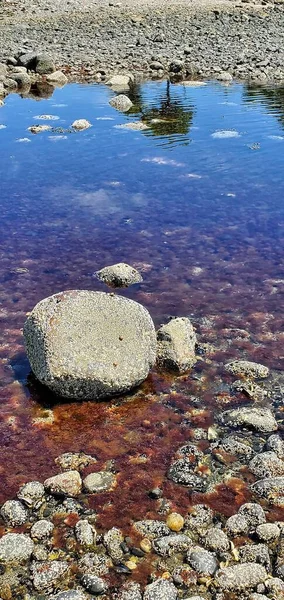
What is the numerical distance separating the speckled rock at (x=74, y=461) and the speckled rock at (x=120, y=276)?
649 centimetres

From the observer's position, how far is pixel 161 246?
18.3 m

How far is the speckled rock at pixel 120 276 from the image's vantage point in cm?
1600

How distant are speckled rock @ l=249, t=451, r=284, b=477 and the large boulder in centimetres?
287

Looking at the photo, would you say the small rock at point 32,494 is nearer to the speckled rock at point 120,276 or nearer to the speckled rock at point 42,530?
the speckled rock at point 42,530

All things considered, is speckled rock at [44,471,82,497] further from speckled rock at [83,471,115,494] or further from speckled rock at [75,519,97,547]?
speckled rock at [75,519,97,547]

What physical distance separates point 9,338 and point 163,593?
24.6 feet

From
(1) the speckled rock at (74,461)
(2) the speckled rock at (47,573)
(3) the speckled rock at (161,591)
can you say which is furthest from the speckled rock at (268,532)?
(1) the speckled rock at (74,461)

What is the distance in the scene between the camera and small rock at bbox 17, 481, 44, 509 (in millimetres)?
9227

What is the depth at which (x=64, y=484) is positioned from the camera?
9406 millimetres

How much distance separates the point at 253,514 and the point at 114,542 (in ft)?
6.88

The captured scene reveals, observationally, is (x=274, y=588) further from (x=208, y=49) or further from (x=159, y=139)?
(x=208, y=49)

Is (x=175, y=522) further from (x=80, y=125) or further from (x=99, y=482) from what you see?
(x=80, y=125)

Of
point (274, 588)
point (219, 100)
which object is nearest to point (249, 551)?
point (274, 588)

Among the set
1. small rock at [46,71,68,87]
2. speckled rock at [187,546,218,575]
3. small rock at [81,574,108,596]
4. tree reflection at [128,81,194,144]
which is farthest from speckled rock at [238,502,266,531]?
small rock at [46,71,68,87]
